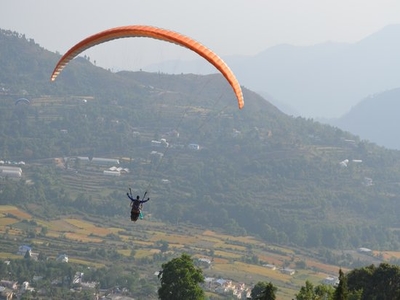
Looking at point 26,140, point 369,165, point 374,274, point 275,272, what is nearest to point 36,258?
point 275,272

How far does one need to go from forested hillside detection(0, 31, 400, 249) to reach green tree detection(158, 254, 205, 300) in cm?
4593

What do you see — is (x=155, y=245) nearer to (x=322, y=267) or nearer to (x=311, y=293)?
(x=322, y=267)

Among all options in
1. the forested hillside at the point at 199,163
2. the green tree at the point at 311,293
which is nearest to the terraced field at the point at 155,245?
the forested hillside at the point at 199,163

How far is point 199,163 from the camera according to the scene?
102 metres

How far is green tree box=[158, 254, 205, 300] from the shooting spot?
2619 cm

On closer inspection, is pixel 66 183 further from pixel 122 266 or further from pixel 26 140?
pixel 122 266

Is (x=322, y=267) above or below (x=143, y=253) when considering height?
above

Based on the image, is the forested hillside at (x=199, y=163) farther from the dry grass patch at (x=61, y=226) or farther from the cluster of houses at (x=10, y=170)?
the dry grass patch at (x=61, y=226)

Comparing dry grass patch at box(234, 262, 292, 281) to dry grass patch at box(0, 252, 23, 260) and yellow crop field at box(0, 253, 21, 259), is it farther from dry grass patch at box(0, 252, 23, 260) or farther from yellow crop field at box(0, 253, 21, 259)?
yellow crop field at box(0, 253, 21, 259)

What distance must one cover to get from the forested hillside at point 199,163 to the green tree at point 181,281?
4593cm

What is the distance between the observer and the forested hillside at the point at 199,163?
81.3 meters

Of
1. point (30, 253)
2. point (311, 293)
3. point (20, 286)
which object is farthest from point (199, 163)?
point (311, 293)

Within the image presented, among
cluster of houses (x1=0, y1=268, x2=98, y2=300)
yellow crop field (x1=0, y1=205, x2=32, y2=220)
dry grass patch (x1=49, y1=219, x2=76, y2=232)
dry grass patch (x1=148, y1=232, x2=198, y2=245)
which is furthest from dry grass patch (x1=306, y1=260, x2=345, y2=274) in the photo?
yellow crop field (x1=0, y1=205, x2=32, y2=220)

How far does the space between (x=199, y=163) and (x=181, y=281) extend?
75.8 metres
